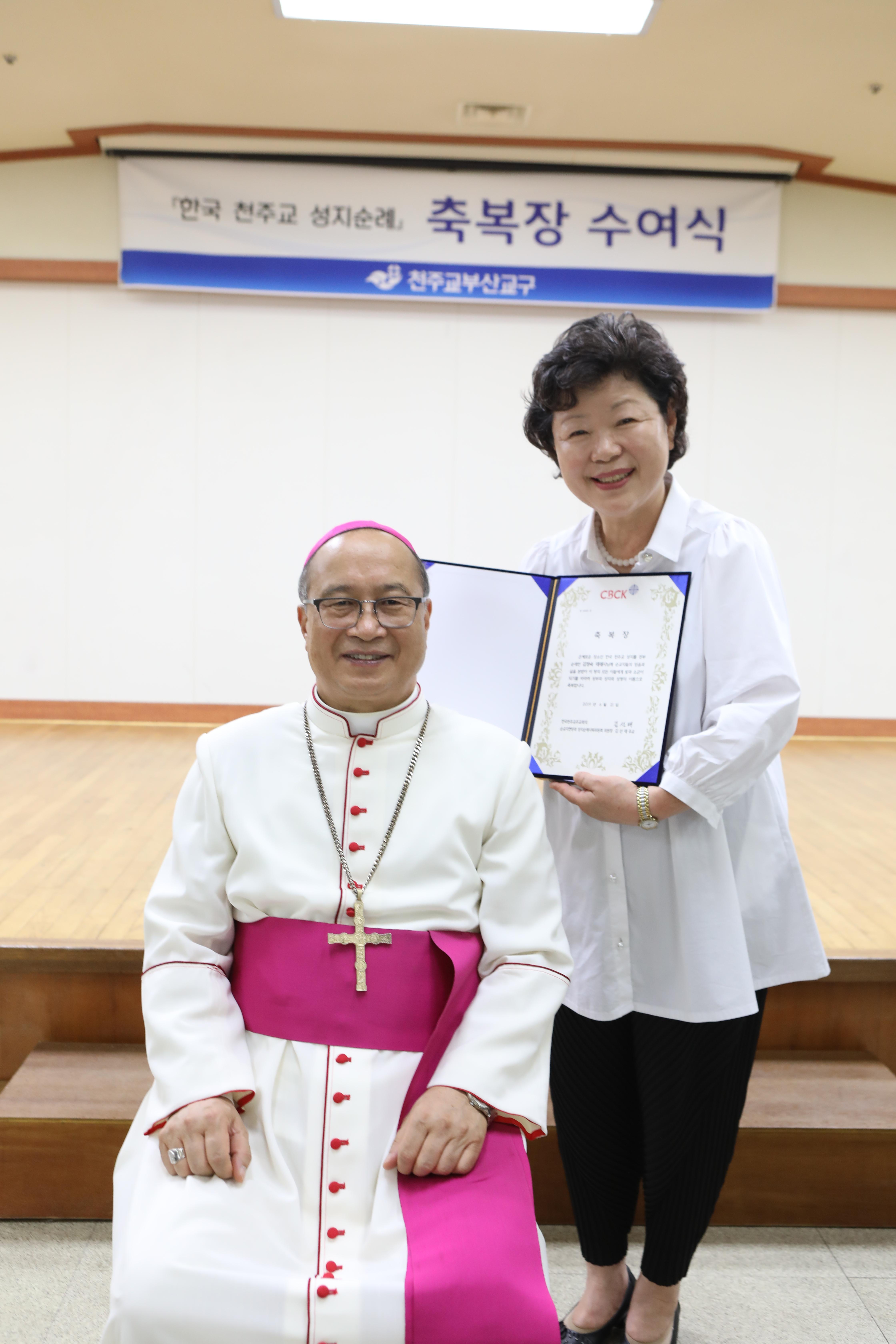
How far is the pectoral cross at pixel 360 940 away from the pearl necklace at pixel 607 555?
70 centimetres

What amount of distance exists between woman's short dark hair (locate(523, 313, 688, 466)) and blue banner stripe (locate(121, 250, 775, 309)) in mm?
4708

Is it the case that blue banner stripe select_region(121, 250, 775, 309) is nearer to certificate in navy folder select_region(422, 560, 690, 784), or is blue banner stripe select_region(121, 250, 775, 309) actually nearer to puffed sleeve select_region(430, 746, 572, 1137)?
certificate in navy folder select_region(422, 560, 690, 784)

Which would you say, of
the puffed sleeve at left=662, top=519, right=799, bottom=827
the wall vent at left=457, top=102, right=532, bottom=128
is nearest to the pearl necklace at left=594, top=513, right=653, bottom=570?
the puffed sleeve at left=662, top=519, right=799, bottom=827

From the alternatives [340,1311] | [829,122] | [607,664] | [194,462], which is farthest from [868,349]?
[340,1311]

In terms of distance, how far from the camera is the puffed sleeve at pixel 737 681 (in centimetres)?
151

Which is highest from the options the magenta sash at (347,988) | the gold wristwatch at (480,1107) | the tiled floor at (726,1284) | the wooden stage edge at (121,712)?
the magenta sash at (347,988)

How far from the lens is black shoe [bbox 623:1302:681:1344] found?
1779mm

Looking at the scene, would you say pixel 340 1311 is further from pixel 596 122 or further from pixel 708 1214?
pixel 596 122

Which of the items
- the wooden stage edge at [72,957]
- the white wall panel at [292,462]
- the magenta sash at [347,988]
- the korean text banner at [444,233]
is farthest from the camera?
the white wall panel at [292,462]

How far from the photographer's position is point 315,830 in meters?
1.47

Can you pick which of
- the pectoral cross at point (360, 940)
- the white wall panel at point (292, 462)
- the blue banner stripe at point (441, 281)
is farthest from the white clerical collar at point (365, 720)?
the blue banner stripe at point (441, 281)

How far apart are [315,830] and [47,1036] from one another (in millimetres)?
1372

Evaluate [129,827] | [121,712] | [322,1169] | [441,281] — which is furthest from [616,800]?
[121,712]

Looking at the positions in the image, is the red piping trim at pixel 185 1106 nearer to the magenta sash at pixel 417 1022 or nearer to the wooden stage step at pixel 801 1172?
the magenta sash at pixel 417 1022
